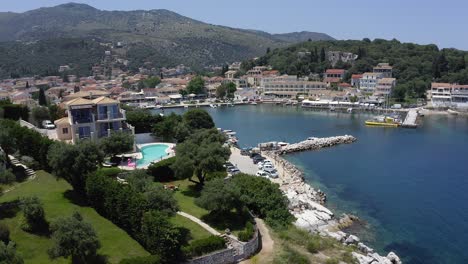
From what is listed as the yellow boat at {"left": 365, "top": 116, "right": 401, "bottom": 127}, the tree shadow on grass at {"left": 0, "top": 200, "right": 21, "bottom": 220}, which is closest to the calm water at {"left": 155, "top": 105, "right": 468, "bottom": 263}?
the yellow boat at {"left": 365, "top": 116, "right": 401, "bottom": 127}

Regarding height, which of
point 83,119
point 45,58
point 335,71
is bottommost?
point 83,119

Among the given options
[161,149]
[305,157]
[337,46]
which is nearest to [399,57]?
[337,46]

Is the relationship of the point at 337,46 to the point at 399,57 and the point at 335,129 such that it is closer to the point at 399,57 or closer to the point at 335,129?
the point at 399,57

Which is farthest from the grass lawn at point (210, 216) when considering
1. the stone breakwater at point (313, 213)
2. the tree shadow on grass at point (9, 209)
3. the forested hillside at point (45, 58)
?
the forested hillside at point (45, 58)

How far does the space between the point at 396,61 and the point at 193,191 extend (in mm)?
98999

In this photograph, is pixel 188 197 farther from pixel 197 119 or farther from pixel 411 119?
pixel 411 119

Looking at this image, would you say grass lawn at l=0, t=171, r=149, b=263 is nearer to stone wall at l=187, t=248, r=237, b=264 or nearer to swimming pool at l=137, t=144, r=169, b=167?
stone wall at l=187, t=248, r=237, b=264

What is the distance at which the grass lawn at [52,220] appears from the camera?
703 inches

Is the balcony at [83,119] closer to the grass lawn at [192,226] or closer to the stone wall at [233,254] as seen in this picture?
the grass lawn at [192,226]

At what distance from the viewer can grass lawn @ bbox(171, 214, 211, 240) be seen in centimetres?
2086

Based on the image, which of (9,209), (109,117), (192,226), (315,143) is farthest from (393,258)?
(315,143)

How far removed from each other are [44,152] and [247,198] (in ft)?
44.5

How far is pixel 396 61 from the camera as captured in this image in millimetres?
112375

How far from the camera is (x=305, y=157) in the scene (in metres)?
46.4
